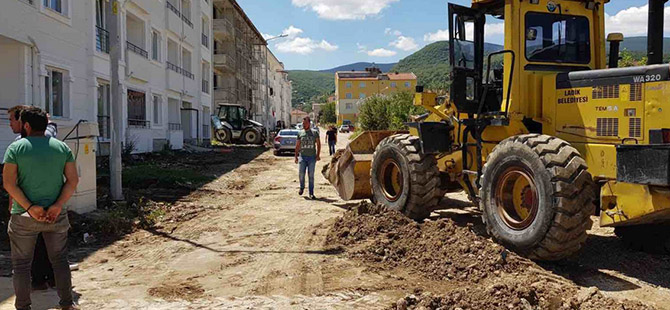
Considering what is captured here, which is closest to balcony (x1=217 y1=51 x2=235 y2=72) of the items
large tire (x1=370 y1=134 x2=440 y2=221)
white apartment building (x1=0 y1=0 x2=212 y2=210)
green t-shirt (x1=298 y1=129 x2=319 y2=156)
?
white apartment building (x1=0 y1=0 x2=212 y2=210)

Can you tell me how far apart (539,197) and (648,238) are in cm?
178

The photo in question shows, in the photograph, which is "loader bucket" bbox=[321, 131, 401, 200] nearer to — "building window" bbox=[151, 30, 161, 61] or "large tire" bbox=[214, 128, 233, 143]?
"building window" bbox=[151, 30, 161, 61]

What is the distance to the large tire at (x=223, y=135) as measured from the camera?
3428 cm

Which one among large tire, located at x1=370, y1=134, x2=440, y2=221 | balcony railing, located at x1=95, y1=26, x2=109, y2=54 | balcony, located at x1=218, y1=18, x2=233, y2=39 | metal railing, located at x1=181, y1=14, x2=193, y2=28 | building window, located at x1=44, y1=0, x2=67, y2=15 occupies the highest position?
balcony, located at x1=218, y1=18, x2=233, y2=39

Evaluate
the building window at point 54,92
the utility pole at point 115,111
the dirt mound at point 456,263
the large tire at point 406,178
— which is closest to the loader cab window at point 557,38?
the large tire at point 406,178

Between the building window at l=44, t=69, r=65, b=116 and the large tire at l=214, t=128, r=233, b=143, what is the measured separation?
61.8 feet

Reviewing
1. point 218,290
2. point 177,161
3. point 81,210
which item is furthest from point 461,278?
point 177,161

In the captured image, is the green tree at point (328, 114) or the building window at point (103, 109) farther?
the green tree at point (328, 114)

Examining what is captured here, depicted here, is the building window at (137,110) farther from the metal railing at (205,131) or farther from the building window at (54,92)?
the metal railing at (205,131)

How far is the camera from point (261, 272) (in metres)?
5.67

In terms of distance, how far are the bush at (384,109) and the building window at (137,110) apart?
1549 cm

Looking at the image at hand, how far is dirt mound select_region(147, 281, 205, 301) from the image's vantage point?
4898mm

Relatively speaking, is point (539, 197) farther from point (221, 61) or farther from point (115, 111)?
point (221, 61)

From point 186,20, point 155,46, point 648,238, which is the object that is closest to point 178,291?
point 648,238
